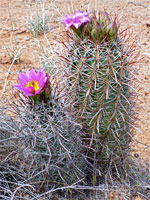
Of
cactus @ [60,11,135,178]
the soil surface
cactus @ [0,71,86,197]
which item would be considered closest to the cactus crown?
cactus @ [60,11,135,178]

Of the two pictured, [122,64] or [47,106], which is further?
[122,64]

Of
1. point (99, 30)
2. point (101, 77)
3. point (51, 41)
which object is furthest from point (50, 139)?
point (51, 41)

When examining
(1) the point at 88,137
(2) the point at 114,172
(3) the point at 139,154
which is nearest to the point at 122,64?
(1) the point at 88,137

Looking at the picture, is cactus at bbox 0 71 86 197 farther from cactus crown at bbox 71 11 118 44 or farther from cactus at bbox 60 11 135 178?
cactus crown at bbox 71 11 118 44

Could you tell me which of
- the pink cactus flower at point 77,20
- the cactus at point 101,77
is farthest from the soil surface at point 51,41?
the pink cactus flower at point 77,20

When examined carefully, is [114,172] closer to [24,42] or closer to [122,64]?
[122,64]

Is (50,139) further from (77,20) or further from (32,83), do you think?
(77,20)
